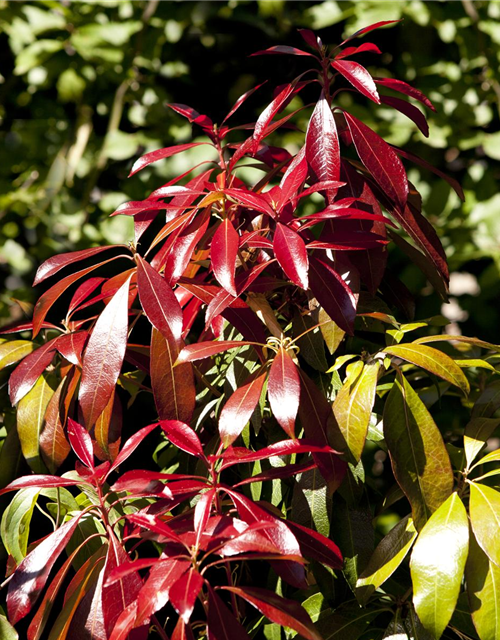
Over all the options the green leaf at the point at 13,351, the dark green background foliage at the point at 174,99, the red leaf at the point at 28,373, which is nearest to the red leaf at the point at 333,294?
the red leaf at the point at 28,373

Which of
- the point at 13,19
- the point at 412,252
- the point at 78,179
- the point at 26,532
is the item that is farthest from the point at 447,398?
the point at 13,19

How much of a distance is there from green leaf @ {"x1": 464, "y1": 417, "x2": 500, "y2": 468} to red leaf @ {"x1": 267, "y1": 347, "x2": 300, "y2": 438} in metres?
0.24

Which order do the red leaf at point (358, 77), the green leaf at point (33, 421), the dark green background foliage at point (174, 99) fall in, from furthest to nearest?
1. the dark green background foliage at point (174, 99)
2. the green leaf at point (33, 421)
3. the red leaf at point (358, 77)

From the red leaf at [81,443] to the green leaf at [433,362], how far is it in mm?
326

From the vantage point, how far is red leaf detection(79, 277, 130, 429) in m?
0.68

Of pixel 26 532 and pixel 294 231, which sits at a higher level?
pixel 294 231

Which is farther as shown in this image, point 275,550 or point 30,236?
point 30,236

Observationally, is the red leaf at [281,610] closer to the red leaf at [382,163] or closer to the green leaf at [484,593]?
the green leaf at [484,593]

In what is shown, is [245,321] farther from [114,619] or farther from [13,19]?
[13,19]

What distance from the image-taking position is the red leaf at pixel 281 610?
57cm

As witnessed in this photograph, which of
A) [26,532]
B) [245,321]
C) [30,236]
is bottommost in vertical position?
[26,532]

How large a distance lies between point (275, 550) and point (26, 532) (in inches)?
15.0

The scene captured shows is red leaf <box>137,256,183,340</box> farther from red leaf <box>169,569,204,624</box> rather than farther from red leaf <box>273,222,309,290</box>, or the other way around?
red leaf <box>169,569,204,624</box>

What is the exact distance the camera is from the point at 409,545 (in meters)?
0.71
